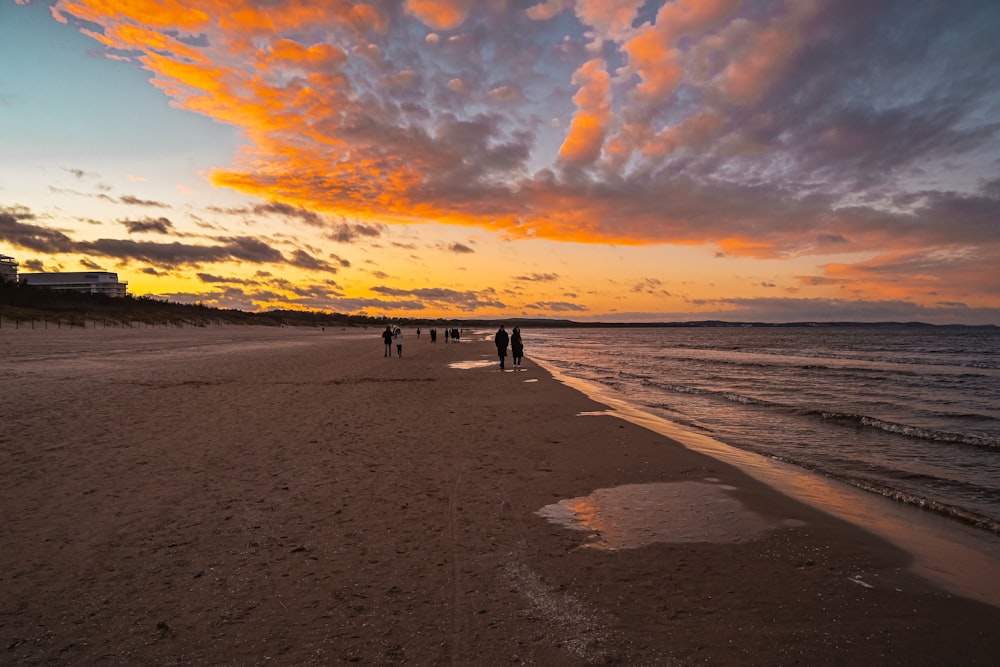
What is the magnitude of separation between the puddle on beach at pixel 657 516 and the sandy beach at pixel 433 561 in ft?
0.13

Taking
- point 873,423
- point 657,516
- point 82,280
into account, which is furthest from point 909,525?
point 82,280

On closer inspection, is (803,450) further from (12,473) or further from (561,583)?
(12,473)

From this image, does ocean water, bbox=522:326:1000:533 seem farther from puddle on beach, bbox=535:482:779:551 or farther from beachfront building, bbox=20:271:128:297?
beachfront building, bbox=20:271:128:297

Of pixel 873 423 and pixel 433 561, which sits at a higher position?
pixel 433 561

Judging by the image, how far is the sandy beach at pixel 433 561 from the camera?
3.71m

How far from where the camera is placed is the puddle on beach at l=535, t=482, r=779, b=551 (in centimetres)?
586

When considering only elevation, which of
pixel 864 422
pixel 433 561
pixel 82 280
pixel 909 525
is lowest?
pixel 864 422

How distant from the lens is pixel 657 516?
6.58m

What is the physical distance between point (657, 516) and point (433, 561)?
9.81 ft

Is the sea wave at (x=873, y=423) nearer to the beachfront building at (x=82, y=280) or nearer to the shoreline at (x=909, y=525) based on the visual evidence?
the shoreline at (x=909, y=525)

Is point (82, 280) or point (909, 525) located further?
point (82, 280)

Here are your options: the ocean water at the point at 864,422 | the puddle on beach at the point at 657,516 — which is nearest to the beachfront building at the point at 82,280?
the ocean water at the point at 864,422

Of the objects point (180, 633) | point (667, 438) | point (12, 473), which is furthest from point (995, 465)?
point (12, 473)

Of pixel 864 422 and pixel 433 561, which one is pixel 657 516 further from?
pixel 864 422
